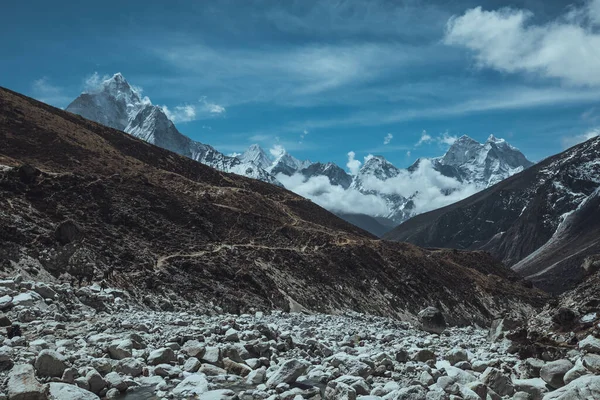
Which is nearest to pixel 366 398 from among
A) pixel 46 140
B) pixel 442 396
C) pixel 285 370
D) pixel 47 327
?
pixel 442 396

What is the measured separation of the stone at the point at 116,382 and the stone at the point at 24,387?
7.87 ft

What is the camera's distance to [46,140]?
243 feet

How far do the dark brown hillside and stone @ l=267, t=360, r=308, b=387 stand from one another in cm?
2640

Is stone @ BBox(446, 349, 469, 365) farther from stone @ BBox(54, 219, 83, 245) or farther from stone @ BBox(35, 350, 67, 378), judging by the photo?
stone @ BBox(54, 219, 83, 245)

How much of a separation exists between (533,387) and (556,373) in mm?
1228

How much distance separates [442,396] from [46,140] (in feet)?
251

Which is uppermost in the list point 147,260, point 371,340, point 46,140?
point 46,140

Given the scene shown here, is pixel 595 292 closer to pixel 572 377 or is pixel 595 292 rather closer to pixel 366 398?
pixel 572 377

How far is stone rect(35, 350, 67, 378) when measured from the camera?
1387 centimetres

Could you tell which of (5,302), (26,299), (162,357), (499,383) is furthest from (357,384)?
(26,299)

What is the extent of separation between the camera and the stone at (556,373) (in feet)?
43.2

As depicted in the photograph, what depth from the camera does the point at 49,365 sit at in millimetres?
13930

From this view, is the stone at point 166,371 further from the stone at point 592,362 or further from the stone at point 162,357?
the stone at point 592,362

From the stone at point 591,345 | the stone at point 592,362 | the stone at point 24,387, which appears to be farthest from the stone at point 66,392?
the stone at point 591,345
